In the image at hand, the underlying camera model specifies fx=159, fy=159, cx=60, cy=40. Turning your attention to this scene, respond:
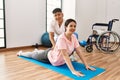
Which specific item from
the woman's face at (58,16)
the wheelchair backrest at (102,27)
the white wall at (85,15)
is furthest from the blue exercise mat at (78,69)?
the white wall at (85,15)

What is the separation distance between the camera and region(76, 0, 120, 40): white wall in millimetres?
5727

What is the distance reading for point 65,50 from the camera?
2.50m

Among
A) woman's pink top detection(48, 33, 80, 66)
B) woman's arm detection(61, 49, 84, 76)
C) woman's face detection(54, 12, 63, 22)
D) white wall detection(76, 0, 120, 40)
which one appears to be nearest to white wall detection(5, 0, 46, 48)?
white wall detection(76, 0, 120, 40)

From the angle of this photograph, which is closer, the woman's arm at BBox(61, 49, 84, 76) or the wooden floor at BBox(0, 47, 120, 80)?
the wooden floor at BBox(0, 47, 120, 80)

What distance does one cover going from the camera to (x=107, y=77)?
2.34 metres

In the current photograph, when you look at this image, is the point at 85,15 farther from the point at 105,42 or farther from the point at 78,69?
the point at 78,69

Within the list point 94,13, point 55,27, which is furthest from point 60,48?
point 94,13

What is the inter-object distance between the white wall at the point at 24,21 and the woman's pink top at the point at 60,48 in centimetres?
186

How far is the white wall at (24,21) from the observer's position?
165 inches

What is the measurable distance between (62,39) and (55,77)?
24.0 inches

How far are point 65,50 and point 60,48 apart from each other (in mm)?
85

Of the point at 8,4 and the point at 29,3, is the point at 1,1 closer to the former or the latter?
the point at 8,4

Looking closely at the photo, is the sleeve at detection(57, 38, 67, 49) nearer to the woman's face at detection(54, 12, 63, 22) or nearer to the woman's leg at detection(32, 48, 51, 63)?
the woman's leg at detection(32, 48, 51, 63)

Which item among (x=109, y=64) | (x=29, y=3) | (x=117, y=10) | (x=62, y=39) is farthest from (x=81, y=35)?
(x=62, y=39)
